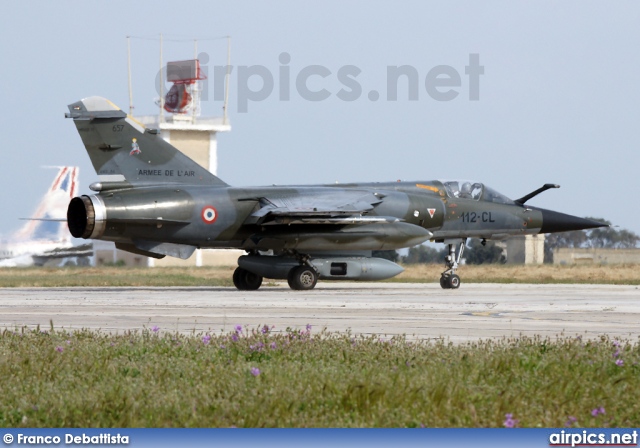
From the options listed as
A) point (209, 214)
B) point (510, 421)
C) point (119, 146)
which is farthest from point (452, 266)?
point (510, 421)

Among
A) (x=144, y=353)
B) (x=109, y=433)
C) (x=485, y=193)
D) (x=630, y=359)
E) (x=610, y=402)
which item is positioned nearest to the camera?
(x=109, y=433)

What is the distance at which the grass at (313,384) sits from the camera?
6.76m

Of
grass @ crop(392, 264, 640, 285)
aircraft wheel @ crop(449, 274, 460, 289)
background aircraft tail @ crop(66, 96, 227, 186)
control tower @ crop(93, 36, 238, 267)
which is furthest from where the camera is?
control tower @ crop(93, 36, 238, 267)

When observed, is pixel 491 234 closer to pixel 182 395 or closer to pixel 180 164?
pixel 180 164

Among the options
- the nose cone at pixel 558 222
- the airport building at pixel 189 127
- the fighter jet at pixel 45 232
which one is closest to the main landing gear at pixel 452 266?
the nose cone at pixel 558 222

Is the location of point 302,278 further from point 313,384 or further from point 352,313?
point 313,384

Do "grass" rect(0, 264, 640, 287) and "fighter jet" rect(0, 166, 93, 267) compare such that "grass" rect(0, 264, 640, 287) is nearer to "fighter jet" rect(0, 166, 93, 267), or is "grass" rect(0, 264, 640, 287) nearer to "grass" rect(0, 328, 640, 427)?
"fighter jet" rect(0, 166, 93, 267)

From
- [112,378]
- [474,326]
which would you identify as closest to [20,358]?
[112,378]

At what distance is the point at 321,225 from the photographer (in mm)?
25109

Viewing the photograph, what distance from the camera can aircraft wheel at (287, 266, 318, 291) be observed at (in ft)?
82.9

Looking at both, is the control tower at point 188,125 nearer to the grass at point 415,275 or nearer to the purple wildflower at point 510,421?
the grass at point 415,275

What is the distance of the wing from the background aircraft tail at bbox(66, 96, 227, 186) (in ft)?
7.92

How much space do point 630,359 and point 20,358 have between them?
5496mm

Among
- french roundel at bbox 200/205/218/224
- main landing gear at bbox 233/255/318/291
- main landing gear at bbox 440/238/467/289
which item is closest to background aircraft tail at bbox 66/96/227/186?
french roundel at bbox 200/205/218/224
